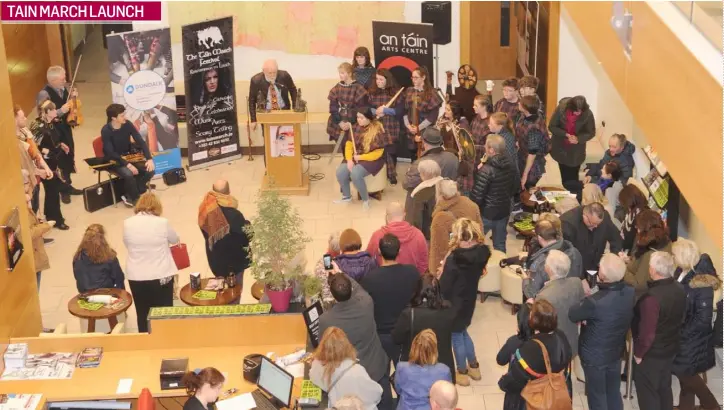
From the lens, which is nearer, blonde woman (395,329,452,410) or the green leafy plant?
blonde woman (395,329,452,410)

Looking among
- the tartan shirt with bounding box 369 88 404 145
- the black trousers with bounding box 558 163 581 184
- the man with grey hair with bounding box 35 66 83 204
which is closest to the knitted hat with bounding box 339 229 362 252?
the black trousers with bounding box 558 163 581 184

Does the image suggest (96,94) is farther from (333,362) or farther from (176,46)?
(333,362)

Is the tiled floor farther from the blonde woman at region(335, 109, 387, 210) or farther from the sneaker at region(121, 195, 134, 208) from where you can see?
the blonde woman at region(335, 109, 387, 210)

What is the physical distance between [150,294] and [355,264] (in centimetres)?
207

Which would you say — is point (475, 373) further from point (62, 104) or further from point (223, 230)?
point (62, 104)

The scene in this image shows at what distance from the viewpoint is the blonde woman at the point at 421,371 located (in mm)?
6863

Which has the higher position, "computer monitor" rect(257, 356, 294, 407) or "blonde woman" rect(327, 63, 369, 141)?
"blonde woman" rect(327, 63, 369, 141)

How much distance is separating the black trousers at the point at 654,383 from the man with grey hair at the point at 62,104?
300 inches

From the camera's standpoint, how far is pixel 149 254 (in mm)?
8773

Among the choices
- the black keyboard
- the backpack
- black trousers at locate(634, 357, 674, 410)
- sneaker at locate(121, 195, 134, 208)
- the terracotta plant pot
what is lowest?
black trousers at locate(634, 357, 674, 410)

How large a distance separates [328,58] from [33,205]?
16.0 ft

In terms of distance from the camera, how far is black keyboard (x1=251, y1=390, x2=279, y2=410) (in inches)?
282

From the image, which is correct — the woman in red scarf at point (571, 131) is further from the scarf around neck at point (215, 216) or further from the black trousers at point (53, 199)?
the black trousers at point (53, 199)

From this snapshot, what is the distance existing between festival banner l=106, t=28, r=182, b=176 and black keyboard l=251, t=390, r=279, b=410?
6.53 m
